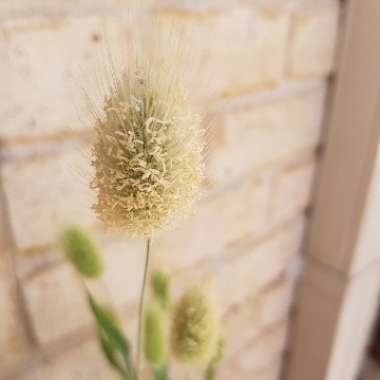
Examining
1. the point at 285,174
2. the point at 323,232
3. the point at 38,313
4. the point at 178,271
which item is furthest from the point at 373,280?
the point at 38,313

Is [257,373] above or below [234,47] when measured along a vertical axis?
below

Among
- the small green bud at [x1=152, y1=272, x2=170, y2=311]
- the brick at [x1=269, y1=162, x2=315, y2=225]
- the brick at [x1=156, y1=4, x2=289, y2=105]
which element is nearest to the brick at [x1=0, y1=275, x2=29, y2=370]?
the small green bud at [x1=152, y1=272, x2=170, y2=311]

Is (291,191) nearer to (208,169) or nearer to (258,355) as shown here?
(208,169)

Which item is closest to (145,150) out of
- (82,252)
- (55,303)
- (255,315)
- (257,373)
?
(82,252)

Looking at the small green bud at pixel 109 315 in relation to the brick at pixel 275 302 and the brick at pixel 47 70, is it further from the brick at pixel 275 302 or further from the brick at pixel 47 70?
the brick at pixel 275 302

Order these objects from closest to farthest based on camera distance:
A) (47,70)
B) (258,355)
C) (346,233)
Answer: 1. (47,70)
2. (346,233)
3. (258,355)

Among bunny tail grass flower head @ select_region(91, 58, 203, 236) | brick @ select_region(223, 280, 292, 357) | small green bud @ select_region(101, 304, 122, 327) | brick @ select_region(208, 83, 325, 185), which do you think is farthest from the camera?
brick @ select_region(223, 280, 292, 357)

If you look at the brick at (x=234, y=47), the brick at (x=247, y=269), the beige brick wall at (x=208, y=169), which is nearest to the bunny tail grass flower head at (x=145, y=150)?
the beige brick wall at (x=208, y=169)

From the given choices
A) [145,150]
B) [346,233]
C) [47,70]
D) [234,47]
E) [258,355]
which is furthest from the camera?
[258,355]

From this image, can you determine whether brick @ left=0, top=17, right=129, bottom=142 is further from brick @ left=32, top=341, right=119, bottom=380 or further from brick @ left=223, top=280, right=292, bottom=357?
brick @ left=223, top=280, right=292, bottom=357
